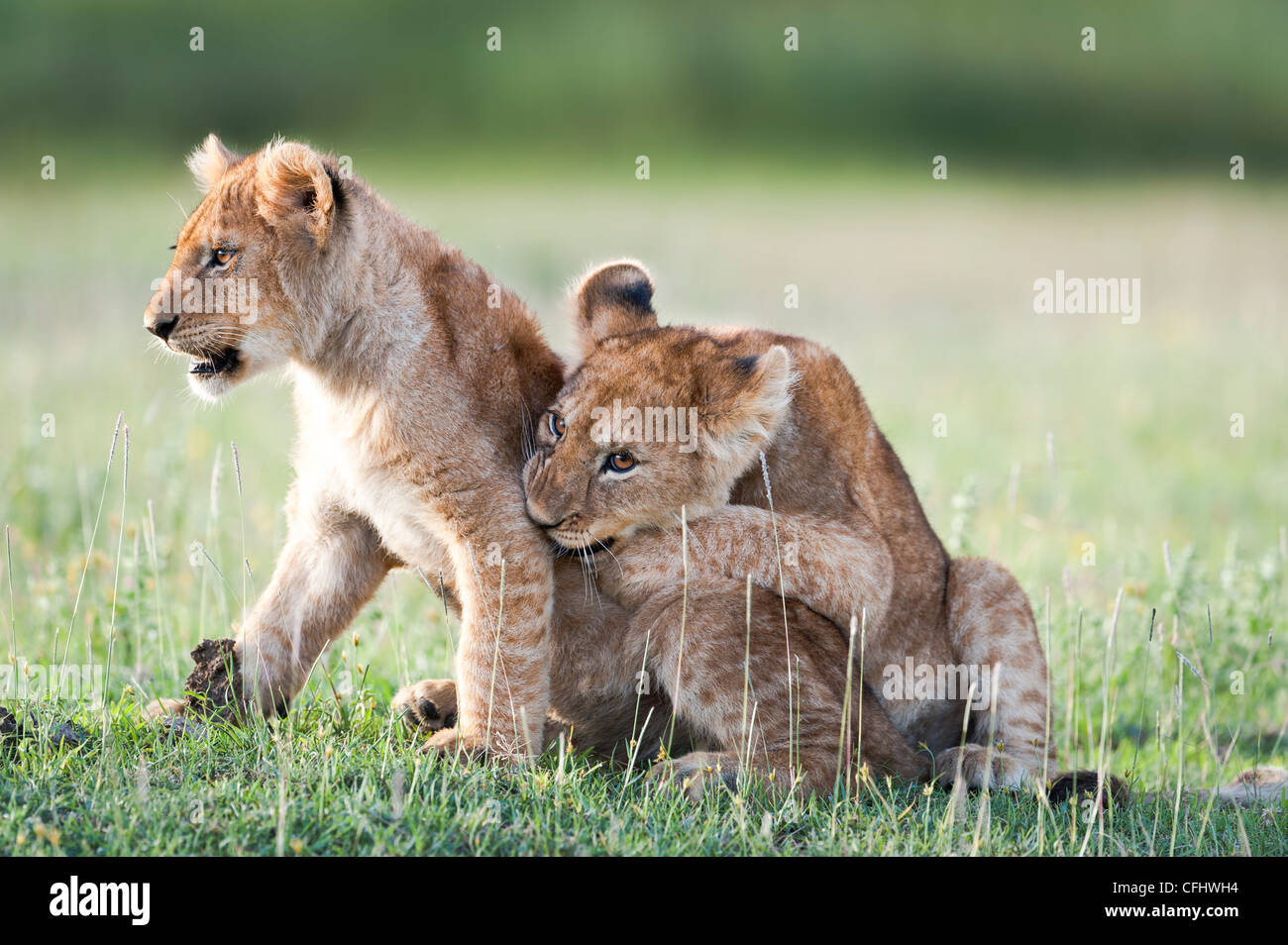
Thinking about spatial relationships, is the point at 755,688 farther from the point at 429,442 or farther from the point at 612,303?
the point at 612,303

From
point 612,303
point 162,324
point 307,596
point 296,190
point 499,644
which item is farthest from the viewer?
point 612,303

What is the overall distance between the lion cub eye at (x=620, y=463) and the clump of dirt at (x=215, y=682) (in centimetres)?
195

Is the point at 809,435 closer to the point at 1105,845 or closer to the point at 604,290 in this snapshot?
the point at 604,290

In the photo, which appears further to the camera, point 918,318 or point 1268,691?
point 918,318

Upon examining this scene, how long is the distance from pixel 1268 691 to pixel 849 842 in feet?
16.4

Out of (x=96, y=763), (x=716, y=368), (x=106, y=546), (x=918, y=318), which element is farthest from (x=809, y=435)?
(x=918, y=318)

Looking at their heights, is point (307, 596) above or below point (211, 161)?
below

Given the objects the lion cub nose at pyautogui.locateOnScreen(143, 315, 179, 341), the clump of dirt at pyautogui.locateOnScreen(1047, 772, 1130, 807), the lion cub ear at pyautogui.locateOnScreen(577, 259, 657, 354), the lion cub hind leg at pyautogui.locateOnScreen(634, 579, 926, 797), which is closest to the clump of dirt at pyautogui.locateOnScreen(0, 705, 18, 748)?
the lion cub nose at pyautogui.locateOnScreen(143, 315, 179, 341)

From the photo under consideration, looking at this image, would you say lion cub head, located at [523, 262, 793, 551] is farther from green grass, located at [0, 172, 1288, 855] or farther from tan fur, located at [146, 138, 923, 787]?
green grass, located at [0, 172, 1288, 855]

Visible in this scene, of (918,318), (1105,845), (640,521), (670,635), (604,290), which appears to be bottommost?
(1105,845)

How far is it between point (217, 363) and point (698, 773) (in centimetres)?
276

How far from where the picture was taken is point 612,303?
7199 millimetres

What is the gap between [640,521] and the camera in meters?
6.45

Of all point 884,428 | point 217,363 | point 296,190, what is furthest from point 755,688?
point 884,428
